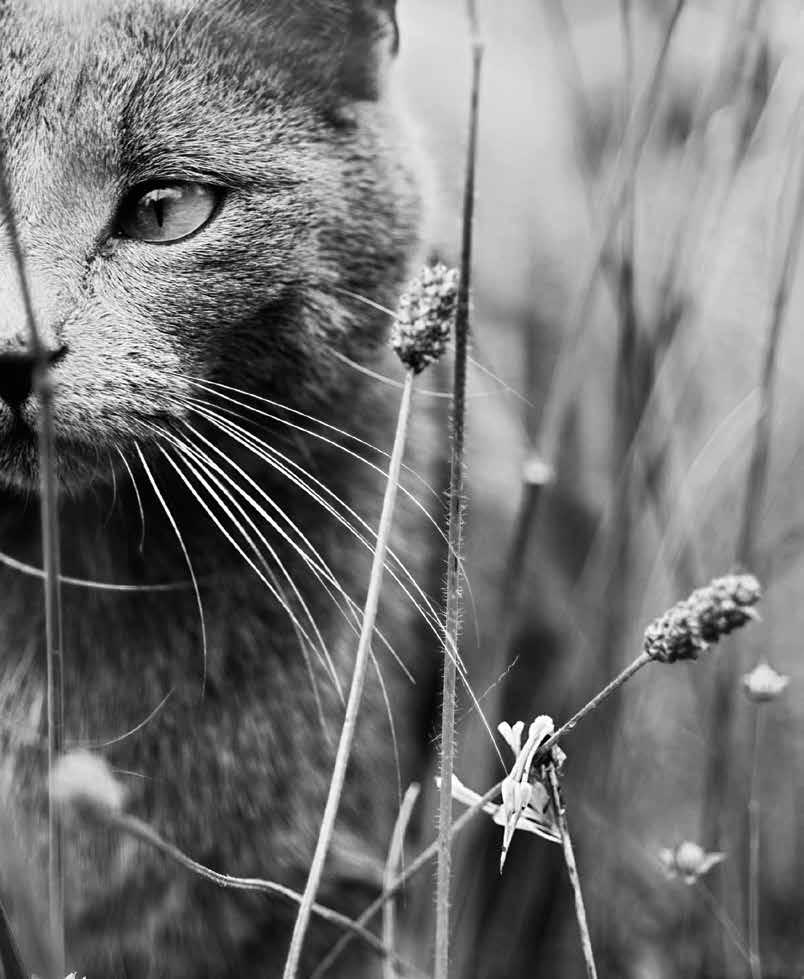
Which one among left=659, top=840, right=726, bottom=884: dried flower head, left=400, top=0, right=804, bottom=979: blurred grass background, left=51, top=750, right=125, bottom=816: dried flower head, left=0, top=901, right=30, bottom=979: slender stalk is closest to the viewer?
left=51, top=750, right=125, bottom=816: dried flower head

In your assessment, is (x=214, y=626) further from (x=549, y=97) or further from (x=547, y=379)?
(x=549, y=97)

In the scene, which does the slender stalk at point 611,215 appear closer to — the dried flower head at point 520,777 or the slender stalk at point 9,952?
the dried flower head at point 520,777

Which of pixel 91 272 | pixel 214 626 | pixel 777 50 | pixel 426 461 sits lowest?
pixel 214 626

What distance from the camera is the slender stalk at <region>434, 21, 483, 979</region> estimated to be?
1.83ft

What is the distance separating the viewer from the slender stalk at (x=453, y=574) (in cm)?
56

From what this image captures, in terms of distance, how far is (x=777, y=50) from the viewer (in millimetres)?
1221

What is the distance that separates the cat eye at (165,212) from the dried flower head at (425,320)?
1.07 ft

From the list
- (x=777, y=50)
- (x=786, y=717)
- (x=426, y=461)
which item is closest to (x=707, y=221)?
(x=777, y=50)

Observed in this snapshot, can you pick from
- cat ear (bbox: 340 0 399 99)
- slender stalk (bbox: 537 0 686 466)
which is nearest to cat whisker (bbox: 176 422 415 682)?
slender stalk (bbox: 537 0 686 466)

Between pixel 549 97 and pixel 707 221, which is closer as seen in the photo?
pixel 707 221

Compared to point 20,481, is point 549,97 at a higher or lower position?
higher

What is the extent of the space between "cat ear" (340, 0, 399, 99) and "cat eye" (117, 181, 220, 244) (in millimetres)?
188

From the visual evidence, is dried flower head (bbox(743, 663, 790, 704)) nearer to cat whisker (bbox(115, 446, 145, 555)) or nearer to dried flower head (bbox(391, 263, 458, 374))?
dried flower head (bbox(391, 263, 458, 374))

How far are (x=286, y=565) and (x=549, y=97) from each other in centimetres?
133
